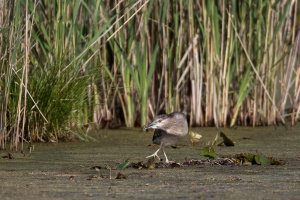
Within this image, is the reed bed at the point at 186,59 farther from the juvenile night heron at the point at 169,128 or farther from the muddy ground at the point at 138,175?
the juvenile night heron at the point at 169,128

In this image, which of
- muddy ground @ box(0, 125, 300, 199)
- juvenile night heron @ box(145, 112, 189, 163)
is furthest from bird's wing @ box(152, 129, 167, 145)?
muddy ground @ box(0, 125, 300, 199)

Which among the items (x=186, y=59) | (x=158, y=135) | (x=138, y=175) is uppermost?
(x=186, y=59)

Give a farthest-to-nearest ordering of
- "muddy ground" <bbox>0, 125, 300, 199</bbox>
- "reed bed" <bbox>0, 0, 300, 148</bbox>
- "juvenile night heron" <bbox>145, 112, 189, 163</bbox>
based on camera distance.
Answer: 1. "reed bed" <bbox>0, 0, 300, 148</bbox>
2. "juvenile night heron" <bbox>145, 112, 189, 163</bbox>
3. "muddy ground" <bbox>0, 125, 300, 199</bbox>

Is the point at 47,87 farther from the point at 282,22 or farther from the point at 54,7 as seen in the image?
the point at 282,22

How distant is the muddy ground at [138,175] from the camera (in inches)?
148

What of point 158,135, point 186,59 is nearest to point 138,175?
point 158,135

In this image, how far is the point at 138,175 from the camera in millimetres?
4441

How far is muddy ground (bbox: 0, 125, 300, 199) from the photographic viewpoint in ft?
12.3

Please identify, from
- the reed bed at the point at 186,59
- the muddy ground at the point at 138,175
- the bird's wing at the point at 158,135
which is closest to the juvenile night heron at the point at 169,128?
the bird's wing at the point at 158,135

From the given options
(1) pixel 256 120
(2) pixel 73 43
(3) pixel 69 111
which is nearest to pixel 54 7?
(2) pixel 73 43

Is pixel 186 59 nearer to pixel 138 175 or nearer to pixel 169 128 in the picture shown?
pixel 169 128

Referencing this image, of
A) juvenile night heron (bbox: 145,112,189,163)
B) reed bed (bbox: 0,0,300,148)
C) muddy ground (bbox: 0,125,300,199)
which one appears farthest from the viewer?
reed bed (bbox: 0,0,300,148)

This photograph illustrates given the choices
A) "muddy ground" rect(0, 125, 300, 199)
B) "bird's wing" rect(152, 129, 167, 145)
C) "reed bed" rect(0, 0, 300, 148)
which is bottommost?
"muddy ground" rect(0, 125, 300, 199)

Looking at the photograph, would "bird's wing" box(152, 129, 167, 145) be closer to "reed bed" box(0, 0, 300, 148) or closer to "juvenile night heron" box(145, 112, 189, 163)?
"juvenile night heron" box(145, 112, 189, 163)
